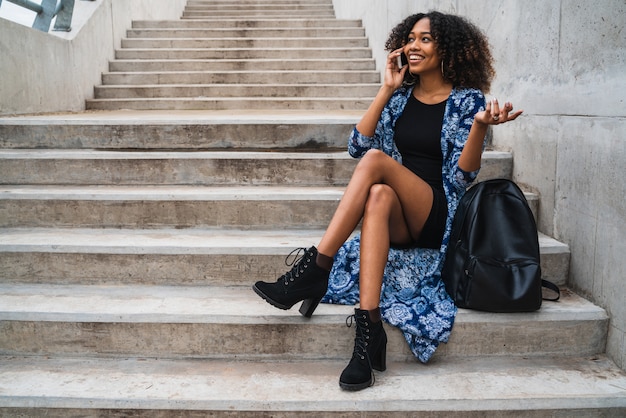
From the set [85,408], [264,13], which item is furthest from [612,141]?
[264,13]

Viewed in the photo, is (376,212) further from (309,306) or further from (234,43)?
(234,43)

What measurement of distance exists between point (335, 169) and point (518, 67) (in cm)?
122

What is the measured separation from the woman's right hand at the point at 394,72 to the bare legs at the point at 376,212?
42 centimetres

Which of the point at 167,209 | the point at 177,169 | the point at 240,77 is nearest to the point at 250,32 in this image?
the point at 240,77

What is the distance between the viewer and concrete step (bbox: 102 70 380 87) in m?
5.92

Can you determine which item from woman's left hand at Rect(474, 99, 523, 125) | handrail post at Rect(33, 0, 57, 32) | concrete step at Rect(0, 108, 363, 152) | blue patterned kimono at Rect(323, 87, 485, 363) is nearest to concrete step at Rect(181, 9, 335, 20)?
handrail post at Rect(33, 0, 57, 32)

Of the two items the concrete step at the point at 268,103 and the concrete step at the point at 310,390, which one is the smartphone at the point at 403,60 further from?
the concrete step at the point at 268,103

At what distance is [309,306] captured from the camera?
2281 millimetres

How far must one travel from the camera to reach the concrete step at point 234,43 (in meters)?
6.74

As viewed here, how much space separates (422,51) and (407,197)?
715 mm

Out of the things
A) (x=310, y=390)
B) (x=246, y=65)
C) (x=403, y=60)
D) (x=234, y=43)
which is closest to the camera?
(x=310, y=390)

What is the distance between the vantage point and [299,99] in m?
5.37

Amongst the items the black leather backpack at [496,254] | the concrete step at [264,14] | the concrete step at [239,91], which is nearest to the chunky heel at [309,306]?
the black leather backpack at [496,254]

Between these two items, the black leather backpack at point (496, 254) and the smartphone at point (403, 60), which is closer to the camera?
the black leather backpack at point (496, 254)
